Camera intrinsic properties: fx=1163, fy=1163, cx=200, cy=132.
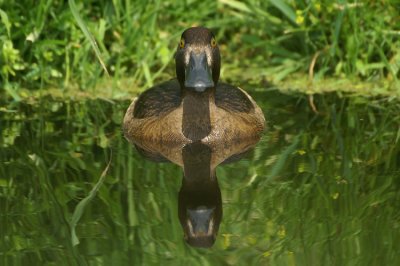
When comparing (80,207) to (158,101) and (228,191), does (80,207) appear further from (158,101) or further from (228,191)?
(158,101)

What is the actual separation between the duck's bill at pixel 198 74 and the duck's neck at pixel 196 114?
1.37 ft

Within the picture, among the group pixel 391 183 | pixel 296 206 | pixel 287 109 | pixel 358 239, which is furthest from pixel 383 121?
pixel 358 239

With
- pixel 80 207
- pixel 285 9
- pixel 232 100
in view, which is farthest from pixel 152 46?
pixel 80 207

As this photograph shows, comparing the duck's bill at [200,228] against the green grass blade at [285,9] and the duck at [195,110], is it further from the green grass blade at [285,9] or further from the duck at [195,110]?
the green grass blade at [285,9]

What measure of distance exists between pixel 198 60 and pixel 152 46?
233cm

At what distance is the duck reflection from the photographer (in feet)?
21.5

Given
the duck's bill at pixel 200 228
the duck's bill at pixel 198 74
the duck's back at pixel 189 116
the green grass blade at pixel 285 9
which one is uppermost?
the green grass blade at pixel 285 9

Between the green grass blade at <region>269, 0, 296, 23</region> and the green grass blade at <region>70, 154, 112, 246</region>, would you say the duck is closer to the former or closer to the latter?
the green grass blade at <region>70, 154, 112, 246</region>

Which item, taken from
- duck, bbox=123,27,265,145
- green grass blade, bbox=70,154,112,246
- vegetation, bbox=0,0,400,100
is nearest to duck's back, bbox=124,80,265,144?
duck, bbox=123,27,265,145

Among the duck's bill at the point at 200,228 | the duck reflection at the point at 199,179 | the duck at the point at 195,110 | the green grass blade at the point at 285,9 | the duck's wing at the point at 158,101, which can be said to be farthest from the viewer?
the green grass blade at the point at 285,9

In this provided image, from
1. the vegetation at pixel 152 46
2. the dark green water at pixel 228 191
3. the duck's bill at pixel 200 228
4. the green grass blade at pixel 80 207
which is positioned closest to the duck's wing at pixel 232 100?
the dark green water at pixel 228 191

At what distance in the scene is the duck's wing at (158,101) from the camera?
8758 mm

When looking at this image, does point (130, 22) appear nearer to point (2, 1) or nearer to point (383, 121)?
point (2, 1)

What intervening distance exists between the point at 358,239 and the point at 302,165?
169cm
